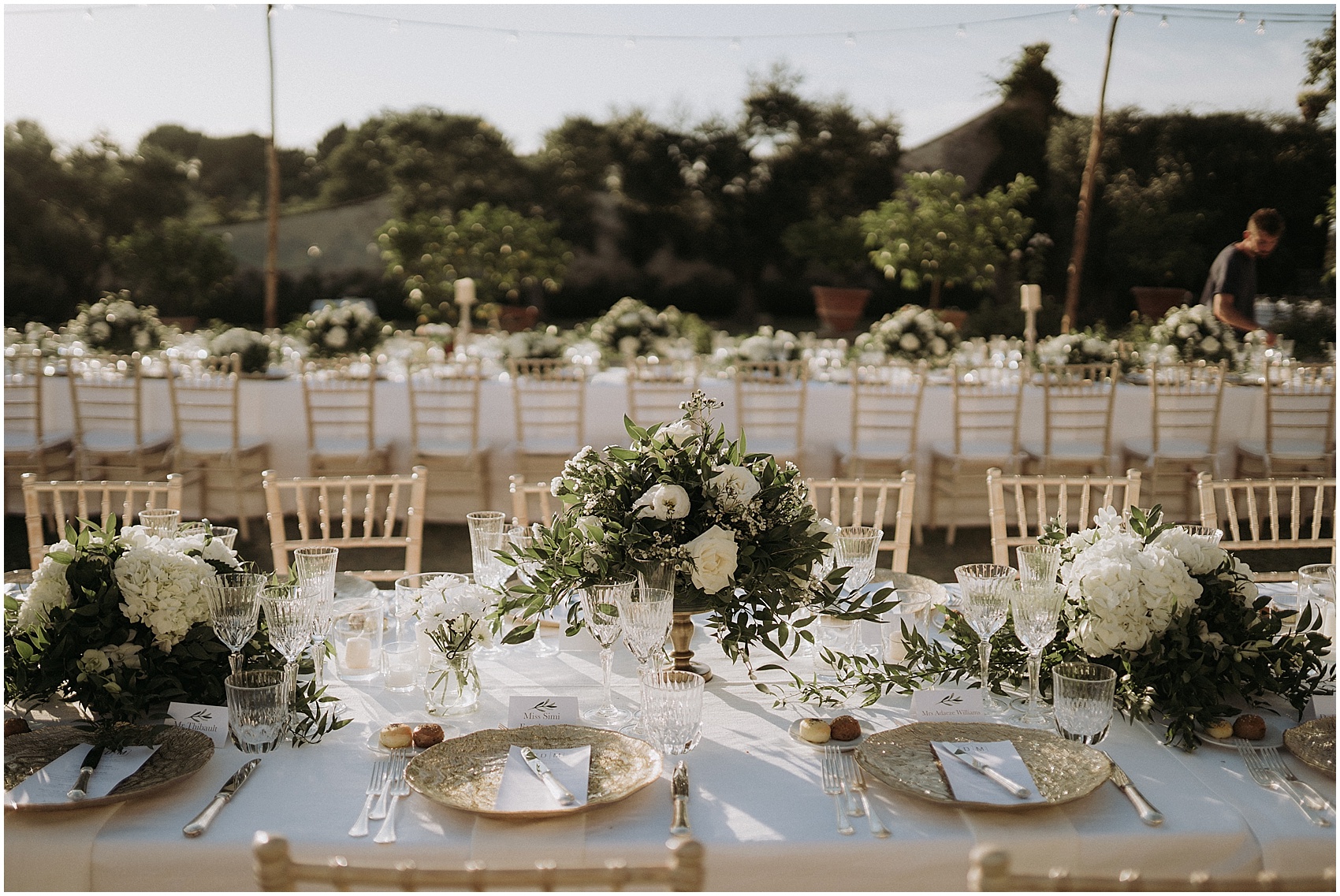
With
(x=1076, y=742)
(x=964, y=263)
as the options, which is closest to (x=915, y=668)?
(x=1076, y=742)

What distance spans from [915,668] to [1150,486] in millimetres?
3847

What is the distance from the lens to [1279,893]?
871 millimetres

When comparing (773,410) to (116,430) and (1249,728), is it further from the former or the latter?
(1249,728)

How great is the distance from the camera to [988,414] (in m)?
4.99

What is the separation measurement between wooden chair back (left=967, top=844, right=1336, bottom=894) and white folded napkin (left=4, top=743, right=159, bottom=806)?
1032 mm

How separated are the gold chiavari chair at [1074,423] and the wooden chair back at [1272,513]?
0.58 metres

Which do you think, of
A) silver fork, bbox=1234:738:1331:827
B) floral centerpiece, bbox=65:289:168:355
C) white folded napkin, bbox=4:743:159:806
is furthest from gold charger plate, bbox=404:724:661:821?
floral centerpiece, bbox=65:289:168:355

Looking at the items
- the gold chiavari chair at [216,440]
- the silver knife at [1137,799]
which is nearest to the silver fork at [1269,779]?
the silver knife at [1137,799]

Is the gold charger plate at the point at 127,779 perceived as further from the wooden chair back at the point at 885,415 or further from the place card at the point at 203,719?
the wooden chair back at the point at 885,415

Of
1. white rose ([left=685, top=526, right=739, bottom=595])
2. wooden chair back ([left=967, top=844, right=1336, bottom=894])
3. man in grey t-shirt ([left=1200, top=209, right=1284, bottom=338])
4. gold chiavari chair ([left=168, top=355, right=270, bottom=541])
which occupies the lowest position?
gold chiavari chair ([left=168, top=355, right=270, bottom=541])

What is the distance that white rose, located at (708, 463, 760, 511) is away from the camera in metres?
1.62

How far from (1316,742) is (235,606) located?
4.98 ft

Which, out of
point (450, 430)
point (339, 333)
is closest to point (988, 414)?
point (450, 430)

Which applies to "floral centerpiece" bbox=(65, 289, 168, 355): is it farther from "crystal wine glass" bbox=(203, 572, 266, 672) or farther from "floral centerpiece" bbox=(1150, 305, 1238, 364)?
"floral centerpiece" bbox=(1150, 305, 1238, 364)
